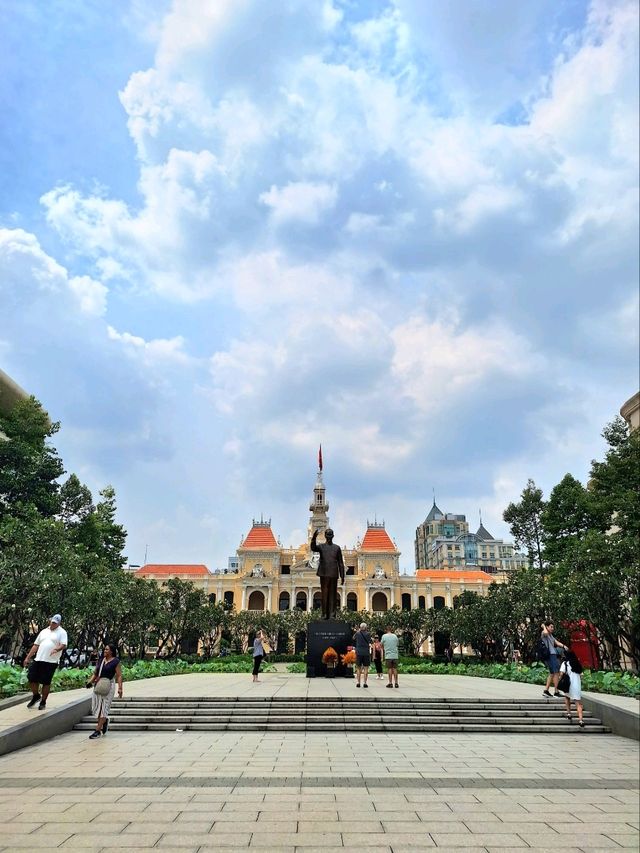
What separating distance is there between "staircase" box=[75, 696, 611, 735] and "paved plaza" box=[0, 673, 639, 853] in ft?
2.08

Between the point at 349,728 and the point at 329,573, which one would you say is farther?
the point at 329,573

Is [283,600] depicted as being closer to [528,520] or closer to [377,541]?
[377,541]

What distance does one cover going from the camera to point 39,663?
33.9ft

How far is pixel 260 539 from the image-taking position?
8094 cm

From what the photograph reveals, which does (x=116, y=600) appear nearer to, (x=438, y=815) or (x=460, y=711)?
(x=460, y=711)

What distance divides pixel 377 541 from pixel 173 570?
28421mm

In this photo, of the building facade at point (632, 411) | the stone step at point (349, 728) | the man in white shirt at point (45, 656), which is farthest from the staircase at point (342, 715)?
the building facade at point (632, 411)

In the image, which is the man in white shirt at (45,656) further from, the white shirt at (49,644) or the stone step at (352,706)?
the stone step at (352,706)

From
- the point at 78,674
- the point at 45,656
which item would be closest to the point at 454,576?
the point at 78,674

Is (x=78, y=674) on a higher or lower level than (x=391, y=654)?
lower

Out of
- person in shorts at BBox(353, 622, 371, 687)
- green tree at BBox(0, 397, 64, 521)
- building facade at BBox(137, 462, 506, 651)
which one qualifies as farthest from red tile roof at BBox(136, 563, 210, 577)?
person in shorts at BBox(353, 622, 371, 687)

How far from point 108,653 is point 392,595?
6875 cm

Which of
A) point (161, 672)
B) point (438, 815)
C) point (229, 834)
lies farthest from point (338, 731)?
point (161, 672)

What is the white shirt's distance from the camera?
10273 millimetres
